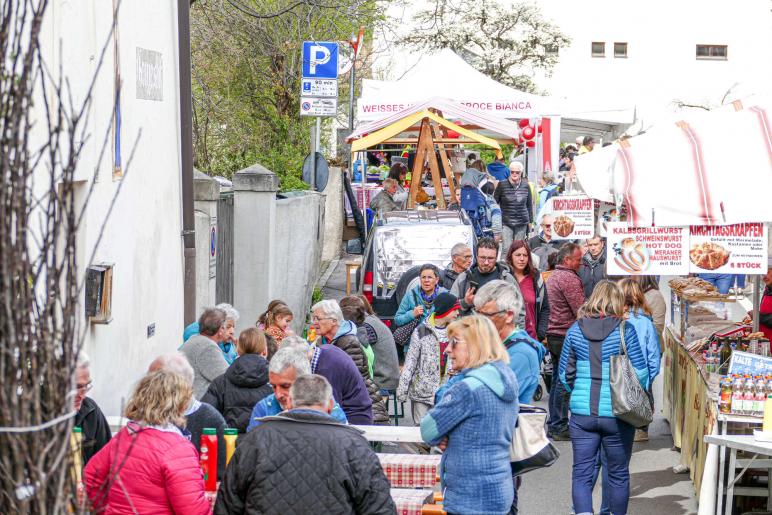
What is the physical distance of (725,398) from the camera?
8.52 m

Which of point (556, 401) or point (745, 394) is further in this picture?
point (556, 401)

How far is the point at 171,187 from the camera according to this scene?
11234mm

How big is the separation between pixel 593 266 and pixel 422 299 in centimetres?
243

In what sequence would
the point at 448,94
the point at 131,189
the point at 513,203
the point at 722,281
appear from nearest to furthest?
1. the point at 131,189
2. the point at 722,281
3. the point at 513,203
4. the point at 448,94

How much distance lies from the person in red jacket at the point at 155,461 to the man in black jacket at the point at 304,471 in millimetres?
190

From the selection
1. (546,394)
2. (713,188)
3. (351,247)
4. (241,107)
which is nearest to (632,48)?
(241,107)

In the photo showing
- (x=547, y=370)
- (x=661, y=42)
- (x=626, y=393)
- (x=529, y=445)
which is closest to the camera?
(x=529, y=445)

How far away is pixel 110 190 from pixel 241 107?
1582 cm

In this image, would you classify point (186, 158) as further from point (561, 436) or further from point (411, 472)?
point (411, 472)

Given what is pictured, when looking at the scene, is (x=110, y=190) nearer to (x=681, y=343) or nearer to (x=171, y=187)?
(x=171, y=187)

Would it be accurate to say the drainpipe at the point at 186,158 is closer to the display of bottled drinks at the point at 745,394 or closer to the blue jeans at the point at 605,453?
the blue jeans at the point at 605,453

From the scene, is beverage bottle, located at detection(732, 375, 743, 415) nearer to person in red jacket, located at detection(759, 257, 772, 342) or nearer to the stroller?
person in red jacket, located at detection(759, 257, 772, 342)

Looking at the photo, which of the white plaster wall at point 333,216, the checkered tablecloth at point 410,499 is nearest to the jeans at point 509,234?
the white plaster wall at point 333,216

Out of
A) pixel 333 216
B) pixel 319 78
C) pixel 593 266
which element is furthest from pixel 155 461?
pixel 333 216
